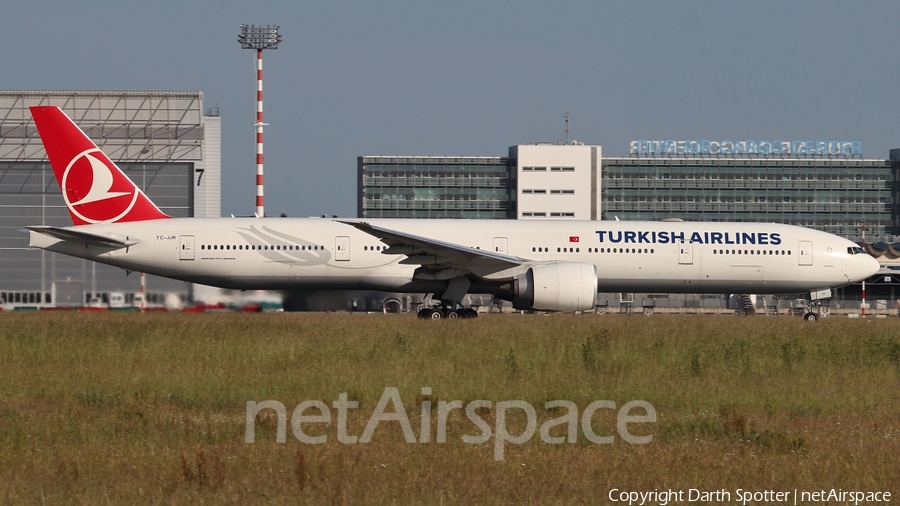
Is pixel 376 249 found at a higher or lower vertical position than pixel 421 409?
higher

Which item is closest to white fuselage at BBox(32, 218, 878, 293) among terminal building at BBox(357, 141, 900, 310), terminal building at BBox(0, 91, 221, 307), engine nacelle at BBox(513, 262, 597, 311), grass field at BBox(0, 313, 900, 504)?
engine nacelle at BBox(513, 262, 597, 311)

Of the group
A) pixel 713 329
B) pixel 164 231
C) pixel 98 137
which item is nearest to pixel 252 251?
pixel 164 231

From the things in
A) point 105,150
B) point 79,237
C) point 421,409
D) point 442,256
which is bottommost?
point 421,409

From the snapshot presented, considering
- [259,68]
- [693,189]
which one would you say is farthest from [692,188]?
[259,68]

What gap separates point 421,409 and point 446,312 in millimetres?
14424

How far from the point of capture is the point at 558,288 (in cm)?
2256

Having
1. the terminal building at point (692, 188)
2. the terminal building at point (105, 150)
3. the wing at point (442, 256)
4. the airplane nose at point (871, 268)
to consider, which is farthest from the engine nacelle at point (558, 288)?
the terminal building at point (692, 188)

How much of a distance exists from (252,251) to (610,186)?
8443 centimetres

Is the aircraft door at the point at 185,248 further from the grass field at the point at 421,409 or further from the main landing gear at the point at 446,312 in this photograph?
the grass field at the point at 421,409

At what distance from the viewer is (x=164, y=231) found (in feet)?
83.8

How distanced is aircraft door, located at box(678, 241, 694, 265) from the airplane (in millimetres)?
26

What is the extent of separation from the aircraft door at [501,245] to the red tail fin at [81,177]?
30.5ft

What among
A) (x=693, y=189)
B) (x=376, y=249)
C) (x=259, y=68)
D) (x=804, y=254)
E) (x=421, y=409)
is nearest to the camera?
(x=421, y=409)

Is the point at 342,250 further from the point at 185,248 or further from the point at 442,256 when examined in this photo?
the point at 185,248
